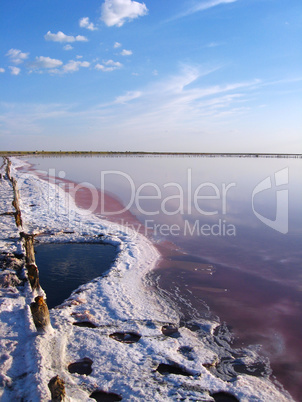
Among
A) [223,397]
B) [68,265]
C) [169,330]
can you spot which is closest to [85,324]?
[169,330]

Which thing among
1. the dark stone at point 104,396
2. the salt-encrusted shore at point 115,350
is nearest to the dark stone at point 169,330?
Answer: the salt-encrusted shore at point 115,350

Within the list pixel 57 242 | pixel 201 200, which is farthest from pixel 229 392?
pixel 201 200

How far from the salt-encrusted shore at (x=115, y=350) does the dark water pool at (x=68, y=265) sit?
15.7 inches

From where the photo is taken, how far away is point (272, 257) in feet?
31.3

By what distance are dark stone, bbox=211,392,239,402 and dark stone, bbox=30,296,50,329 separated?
2.85 metres

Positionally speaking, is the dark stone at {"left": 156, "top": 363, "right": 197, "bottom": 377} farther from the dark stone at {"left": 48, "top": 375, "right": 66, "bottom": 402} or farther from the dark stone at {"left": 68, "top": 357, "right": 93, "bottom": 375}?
the dark stone at {"left": 48, "top": 375, "right": 66, "bottom": 402}

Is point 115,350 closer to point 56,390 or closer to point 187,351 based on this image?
point 187,351

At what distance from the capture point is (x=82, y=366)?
4535 mm

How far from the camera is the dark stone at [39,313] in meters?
5.03

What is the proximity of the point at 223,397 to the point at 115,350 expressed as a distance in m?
1.74

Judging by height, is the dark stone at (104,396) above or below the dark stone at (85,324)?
below

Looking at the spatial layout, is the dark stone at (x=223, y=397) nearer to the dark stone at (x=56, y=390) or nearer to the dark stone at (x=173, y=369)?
the dark stone at (x=173, y=369)

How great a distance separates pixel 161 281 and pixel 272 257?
156 inches

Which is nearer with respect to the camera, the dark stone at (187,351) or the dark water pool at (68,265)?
the dark stone at (187,351)
